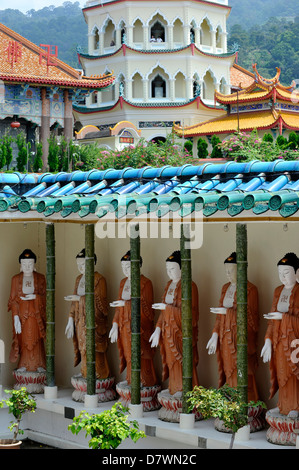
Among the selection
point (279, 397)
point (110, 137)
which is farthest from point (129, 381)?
point (110, 137)

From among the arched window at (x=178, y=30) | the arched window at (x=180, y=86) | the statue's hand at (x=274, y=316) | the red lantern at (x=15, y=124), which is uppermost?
the arched window at (x=178, y=30)

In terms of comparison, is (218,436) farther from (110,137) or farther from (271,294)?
(110,137)

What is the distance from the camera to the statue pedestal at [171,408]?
380 inches

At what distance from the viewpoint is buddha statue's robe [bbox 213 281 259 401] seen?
9.21 meters

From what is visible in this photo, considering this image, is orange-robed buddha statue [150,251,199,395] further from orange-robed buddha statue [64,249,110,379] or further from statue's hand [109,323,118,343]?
orange-robed buddha statue [64,249,110,379]

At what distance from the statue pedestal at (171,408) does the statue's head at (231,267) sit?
4.47ft

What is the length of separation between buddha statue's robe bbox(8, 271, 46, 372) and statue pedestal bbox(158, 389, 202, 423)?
2391mm

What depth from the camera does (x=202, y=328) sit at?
1012 centimetres

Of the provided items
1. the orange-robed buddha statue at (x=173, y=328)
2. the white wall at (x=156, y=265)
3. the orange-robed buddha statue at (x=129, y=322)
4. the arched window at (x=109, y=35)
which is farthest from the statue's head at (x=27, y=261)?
the arched window at (x=109, y=35)

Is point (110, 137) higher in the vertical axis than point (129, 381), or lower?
higher

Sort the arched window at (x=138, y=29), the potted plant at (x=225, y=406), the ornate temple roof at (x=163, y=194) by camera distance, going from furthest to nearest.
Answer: the arched window at (x=138, y=29), the potted plant at (x=225, y=406), the ornate temple roof at (x=163, y=194)

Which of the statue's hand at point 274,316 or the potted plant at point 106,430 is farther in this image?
the statue's hand at point 274,316

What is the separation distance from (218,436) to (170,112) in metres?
30.8

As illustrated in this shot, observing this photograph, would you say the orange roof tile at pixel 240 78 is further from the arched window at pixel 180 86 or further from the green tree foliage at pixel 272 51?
the green tree foliage at pixel 272 51
